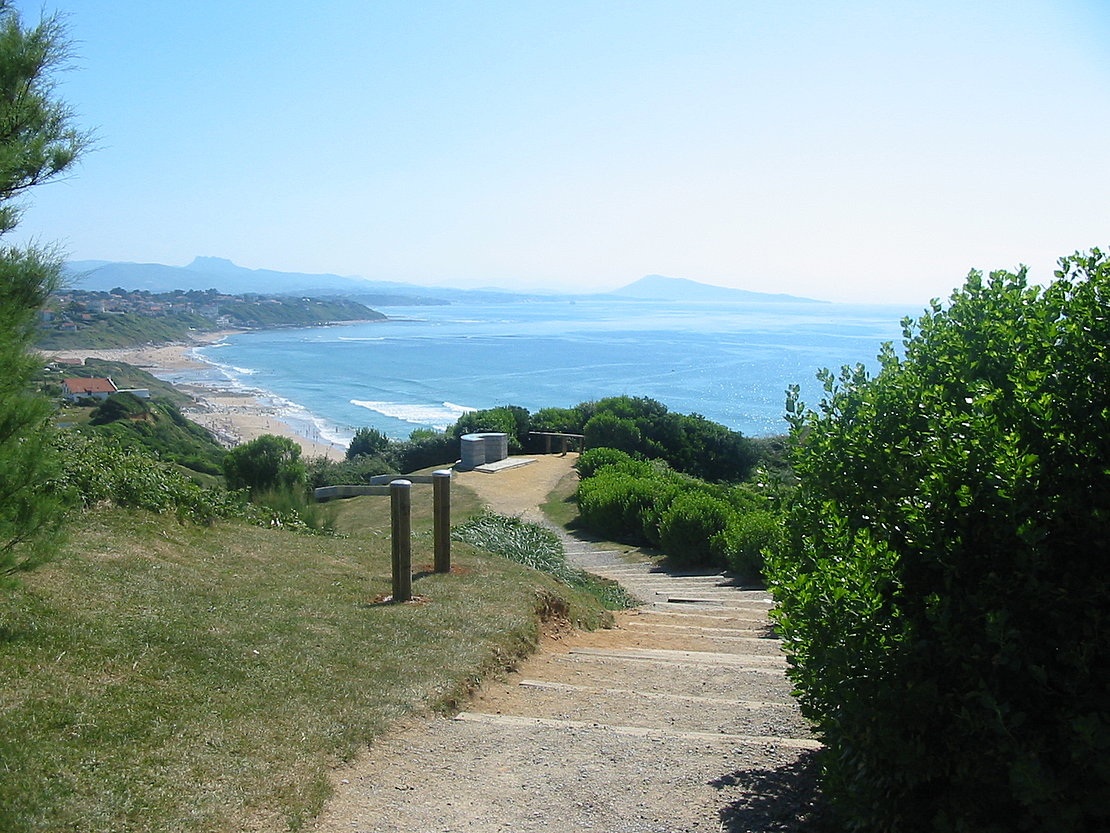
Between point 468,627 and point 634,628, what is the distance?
2628 millimetres

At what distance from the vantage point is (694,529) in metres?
14.7

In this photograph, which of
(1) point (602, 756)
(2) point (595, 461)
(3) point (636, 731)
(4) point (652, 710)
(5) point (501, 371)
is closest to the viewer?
(1) point (602, 756)

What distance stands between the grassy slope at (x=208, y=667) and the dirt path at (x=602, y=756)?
0.29 meters

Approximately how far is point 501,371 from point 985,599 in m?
103

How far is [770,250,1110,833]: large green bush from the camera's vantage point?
276cm

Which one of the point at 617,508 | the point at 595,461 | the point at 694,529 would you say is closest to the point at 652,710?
the point at 694,529

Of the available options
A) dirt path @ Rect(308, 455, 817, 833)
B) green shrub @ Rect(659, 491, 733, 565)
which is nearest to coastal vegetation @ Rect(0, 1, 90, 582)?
dirt path @ Rect(308, 455, 817, 833)

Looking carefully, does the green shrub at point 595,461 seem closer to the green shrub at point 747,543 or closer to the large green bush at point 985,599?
the green shrub at point 747,543

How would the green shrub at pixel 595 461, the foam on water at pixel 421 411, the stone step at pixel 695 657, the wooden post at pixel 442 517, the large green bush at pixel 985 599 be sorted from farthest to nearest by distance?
the foam on water at pixel 421 411 < the green shrub at pixel 595 461 < the wooden post at pixel 442 517 < the stone step at pixel 695 657 < the large green bush at pixel 985 599

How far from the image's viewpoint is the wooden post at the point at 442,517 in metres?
9.01

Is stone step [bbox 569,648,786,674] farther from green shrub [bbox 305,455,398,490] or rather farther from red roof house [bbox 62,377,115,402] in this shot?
red roof house [bbox 62,377,115,402]

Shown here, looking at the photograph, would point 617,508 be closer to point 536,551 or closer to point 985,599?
point 536,551

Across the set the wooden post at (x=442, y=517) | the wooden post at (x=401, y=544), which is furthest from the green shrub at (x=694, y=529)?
the wooden post at (x=401, y=544)

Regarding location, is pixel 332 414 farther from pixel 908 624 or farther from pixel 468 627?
pixel 908 624
